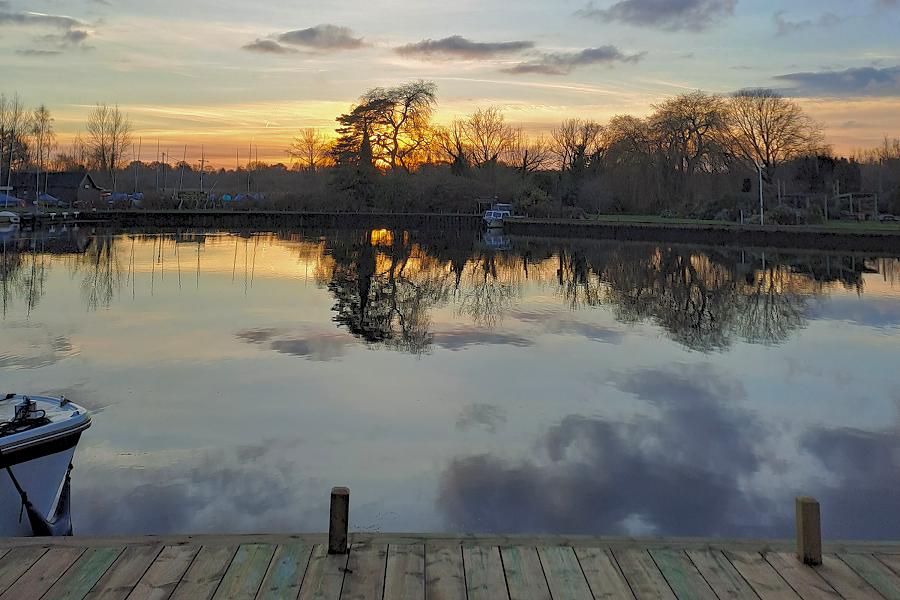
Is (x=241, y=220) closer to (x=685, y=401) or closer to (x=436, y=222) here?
(x=436, y=222)

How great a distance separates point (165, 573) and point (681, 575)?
9.27ft

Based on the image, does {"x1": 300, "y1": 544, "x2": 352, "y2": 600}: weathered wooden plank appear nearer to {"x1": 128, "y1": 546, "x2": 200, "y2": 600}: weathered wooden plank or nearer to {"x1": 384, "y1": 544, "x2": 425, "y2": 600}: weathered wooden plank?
{"x1": 384, "y1": 544, "x2": 425, "y2": 600}: weathered wooden plank

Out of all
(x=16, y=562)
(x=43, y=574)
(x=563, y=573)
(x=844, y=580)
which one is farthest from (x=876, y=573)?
(x=16, y=562)

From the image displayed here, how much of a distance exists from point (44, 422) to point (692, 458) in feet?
19.7

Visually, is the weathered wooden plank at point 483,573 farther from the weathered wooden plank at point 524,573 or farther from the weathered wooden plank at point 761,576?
the weathered wooden plank at point 761,576

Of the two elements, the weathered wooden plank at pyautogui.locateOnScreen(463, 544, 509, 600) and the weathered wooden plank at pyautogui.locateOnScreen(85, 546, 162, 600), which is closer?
the weathered wooden plank at pyautogui.locateOnScreen(85, 546, 162, 600)

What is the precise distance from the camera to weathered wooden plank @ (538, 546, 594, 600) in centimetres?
434

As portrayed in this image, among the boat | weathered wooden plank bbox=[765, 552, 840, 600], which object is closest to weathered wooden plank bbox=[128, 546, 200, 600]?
the boat

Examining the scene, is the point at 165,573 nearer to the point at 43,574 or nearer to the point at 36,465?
the point at 43,574

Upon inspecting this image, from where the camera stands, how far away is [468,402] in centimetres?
1070

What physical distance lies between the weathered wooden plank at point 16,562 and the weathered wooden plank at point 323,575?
154 centimetres

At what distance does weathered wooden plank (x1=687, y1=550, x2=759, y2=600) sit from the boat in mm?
4595

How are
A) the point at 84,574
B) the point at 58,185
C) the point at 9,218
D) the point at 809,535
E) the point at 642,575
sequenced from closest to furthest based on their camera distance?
the point at 84,574 → the point at 642,575 → the point at 809,535 → the point at 9,218 → the point at 58,185

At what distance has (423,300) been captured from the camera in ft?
69.6
